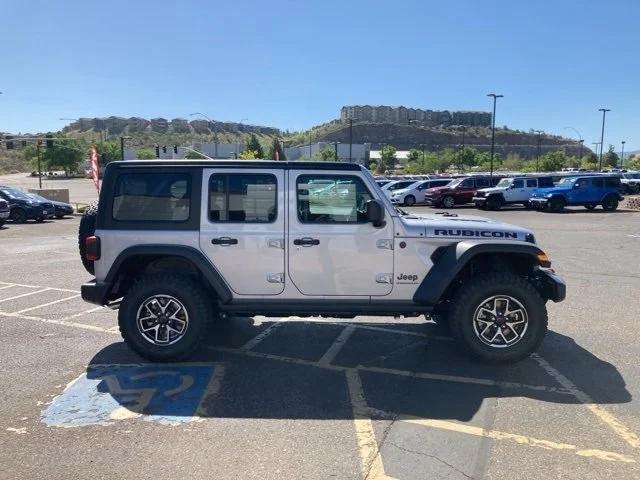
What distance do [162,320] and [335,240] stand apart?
1.86 metres

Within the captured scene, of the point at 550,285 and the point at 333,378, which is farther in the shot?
the point at 550,285

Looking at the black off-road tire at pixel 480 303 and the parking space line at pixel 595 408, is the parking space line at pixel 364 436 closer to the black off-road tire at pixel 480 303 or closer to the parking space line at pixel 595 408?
the black off-road tire at pixel 480 303

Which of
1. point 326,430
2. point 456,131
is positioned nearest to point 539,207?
point 326,430

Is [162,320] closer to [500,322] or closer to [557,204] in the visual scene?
[500,322]

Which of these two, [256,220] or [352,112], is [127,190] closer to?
[256,220]

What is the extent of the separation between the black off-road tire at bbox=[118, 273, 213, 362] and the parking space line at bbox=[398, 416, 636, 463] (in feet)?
7.10

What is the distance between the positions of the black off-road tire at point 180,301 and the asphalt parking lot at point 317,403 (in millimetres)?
163

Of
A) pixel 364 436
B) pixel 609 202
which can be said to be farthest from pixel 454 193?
pixel 364 436

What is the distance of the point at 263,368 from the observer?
510 cm

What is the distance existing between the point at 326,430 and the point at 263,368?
1385 millimetres

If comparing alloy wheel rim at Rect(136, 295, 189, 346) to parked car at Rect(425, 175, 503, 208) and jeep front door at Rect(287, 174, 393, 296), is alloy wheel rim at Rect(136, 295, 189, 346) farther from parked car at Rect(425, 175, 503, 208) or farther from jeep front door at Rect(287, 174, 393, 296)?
parked car at Rect(425, 175, 503, 208)

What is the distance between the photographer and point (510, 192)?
2892cm

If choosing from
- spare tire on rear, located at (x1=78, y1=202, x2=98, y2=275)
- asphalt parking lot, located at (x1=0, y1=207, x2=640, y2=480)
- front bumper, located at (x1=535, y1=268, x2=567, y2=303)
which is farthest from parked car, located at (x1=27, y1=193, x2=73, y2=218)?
front bumper, located at (x1=535, y1=268, x2=567, y2=303)

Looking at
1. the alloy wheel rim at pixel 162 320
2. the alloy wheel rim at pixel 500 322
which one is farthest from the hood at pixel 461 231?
the alloy wheel rim at pixel 162 320
